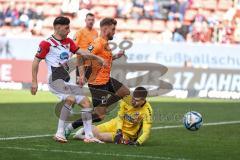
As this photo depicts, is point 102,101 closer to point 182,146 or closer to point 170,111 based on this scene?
point 182,146

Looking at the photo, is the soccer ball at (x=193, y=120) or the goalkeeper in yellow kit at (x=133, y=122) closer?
the goalkeeper in yellow kit at (x=133, y=122)

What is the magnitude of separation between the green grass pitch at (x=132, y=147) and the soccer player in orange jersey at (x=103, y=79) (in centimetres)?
98

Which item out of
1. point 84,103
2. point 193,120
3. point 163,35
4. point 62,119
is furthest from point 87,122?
point 163,35

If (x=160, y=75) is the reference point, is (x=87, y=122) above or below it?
below

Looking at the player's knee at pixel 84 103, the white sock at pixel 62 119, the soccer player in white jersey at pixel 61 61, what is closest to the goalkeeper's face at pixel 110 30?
the soccer player in white jersey at pixel 61 61

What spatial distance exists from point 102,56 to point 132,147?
7.27ft

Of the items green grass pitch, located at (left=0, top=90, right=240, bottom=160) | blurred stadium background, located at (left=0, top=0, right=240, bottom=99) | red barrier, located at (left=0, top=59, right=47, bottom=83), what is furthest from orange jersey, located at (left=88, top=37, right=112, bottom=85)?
red barrier, located at (left=0, top=59, right=47, bottom=83)

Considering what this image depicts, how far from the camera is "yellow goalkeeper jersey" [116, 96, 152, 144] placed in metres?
12.7

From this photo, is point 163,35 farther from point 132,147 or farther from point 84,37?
point 132,147

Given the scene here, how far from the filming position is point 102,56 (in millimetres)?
14000

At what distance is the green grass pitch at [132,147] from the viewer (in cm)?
1145

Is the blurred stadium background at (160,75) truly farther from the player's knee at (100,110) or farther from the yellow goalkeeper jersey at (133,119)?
the player's knee at (100,110)

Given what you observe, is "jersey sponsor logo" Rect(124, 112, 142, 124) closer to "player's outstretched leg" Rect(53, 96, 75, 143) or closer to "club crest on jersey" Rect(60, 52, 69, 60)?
"player's outstretched leg" Rect(53, 96, 75, 143)

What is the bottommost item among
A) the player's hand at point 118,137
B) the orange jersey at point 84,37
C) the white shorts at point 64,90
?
the player's hand at point 118,137
